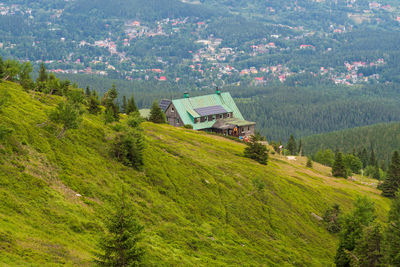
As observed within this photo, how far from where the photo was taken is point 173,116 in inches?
4653

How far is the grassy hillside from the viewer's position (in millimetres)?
32250

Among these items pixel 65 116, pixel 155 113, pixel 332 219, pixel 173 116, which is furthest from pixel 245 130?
pixel 65 116

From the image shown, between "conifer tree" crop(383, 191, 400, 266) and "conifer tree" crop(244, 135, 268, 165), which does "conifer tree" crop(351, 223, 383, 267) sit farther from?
"conifer tree" crop(244, 135, 268, 165)

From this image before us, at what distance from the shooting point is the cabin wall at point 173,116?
4588 inches

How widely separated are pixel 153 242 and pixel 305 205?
37.0 meters

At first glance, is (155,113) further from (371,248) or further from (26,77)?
(371,248)

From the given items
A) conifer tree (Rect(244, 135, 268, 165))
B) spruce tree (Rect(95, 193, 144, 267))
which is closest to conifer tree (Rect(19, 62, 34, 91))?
conifer tree (Rect(244, 135, 268, 165))

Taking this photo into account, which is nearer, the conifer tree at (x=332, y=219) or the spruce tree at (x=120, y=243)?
the spruce tree at (x=120, y=243)

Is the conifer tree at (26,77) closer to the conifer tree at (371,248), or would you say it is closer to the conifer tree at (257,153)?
the conifer tree at (257,153)

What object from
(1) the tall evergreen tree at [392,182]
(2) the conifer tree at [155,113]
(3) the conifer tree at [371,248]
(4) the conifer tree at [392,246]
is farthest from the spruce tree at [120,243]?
(1) the tall evergreen tree at [392,182]

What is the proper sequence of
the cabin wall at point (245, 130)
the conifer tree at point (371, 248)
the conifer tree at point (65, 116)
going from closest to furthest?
the conifer tree at point (65, 116)
the conifer tree at point (371, 248)
the cabin wall at point (245, 130)

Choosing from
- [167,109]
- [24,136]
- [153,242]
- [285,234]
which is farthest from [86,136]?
[167,109]

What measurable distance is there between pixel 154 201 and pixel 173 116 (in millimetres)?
72673

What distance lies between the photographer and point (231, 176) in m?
65.5
